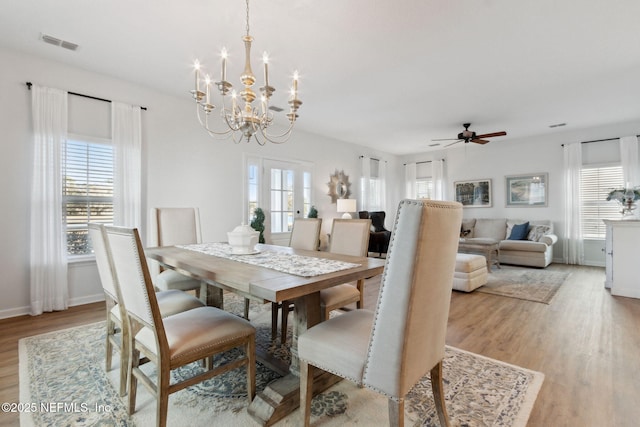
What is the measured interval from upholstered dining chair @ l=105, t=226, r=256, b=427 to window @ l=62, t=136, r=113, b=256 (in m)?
2.42

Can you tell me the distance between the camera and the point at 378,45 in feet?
9.31

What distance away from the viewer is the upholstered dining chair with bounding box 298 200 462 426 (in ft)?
3.45

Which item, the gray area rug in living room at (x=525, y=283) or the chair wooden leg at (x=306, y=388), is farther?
the gray area rug in living room at (x=525, y=283)

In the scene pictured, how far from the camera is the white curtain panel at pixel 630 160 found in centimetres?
531

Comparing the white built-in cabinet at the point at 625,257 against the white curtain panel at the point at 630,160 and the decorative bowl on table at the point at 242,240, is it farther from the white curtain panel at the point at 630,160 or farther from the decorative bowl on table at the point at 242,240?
the decorative bowl on table at the point at 242,240

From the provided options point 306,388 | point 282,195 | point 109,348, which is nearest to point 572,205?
point 282,195

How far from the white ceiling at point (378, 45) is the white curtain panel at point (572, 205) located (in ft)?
4.70

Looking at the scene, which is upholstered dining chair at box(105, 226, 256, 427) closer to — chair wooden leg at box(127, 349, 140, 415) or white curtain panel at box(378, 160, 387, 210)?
chair wooden leg at box(127, 349, 140, 415)

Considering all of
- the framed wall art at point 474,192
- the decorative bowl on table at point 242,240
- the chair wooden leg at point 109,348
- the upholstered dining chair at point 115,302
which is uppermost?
the framed wall art at point 474,192

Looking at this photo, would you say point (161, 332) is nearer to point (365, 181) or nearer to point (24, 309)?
point (24, 309)

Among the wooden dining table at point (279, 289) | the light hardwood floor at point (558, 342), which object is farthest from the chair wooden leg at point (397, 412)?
the light hardwood floor at point (558, 342)

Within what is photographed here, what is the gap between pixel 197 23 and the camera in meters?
2.49

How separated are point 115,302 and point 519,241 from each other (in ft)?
21.0

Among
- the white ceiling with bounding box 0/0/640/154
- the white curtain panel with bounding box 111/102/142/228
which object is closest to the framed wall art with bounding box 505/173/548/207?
the white ceiling with bounding box 0/0/640/154
